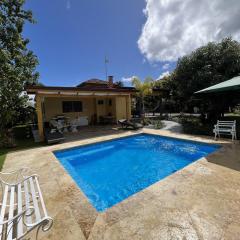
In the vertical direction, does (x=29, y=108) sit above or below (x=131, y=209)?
above

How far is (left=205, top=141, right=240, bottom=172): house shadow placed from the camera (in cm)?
462

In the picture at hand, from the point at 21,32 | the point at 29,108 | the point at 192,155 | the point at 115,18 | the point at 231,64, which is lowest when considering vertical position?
the point at 192,155

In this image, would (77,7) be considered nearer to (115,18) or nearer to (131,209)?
(115,18)

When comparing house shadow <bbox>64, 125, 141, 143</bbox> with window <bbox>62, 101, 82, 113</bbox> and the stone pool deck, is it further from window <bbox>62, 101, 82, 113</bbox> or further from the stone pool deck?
the stone pool deck

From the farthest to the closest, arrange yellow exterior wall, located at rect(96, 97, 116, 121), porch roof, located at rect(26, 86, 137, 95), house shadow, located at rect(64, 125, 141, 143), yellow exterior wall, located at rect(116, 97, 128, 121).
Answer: yellow exterior wall, located at rect(96, 97, 116, 121) → yellow exterior wall, located at rect(116, 97, 128, 121) → house shadow, located at rect(64, 125, 141, 143) → porch roof, located at rect(26, 86, 137, 95)

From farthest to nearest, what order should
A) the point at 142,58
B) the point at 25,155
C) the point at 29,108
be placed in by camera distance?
the point at 142,58 → the point at 29,108 → the point at 25,155

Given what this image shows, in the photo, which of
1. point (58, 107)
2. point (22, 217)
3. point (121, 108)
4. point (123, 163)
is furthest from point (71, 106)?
point (22, 217)

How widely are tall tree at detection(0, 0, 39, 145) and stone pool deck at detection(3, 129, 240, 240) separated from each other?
7.66 meters

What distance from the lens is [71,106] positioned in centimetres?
1416

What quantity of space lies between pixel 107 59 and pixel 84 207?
26.0m

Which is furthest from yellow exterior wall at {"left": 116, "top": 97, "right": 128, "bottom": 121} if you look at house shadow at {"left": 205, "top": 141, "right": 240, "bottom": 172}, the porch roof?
house shadow at {"left": 205, "top": 141, "right": 240, "bottom": 172}

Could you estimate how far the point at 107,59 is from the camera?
2597 centimetres

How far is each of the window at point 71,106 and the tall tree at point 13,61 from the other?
10.5ft

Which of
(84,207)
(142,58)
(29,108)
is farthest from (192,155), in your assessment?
(142,58)
